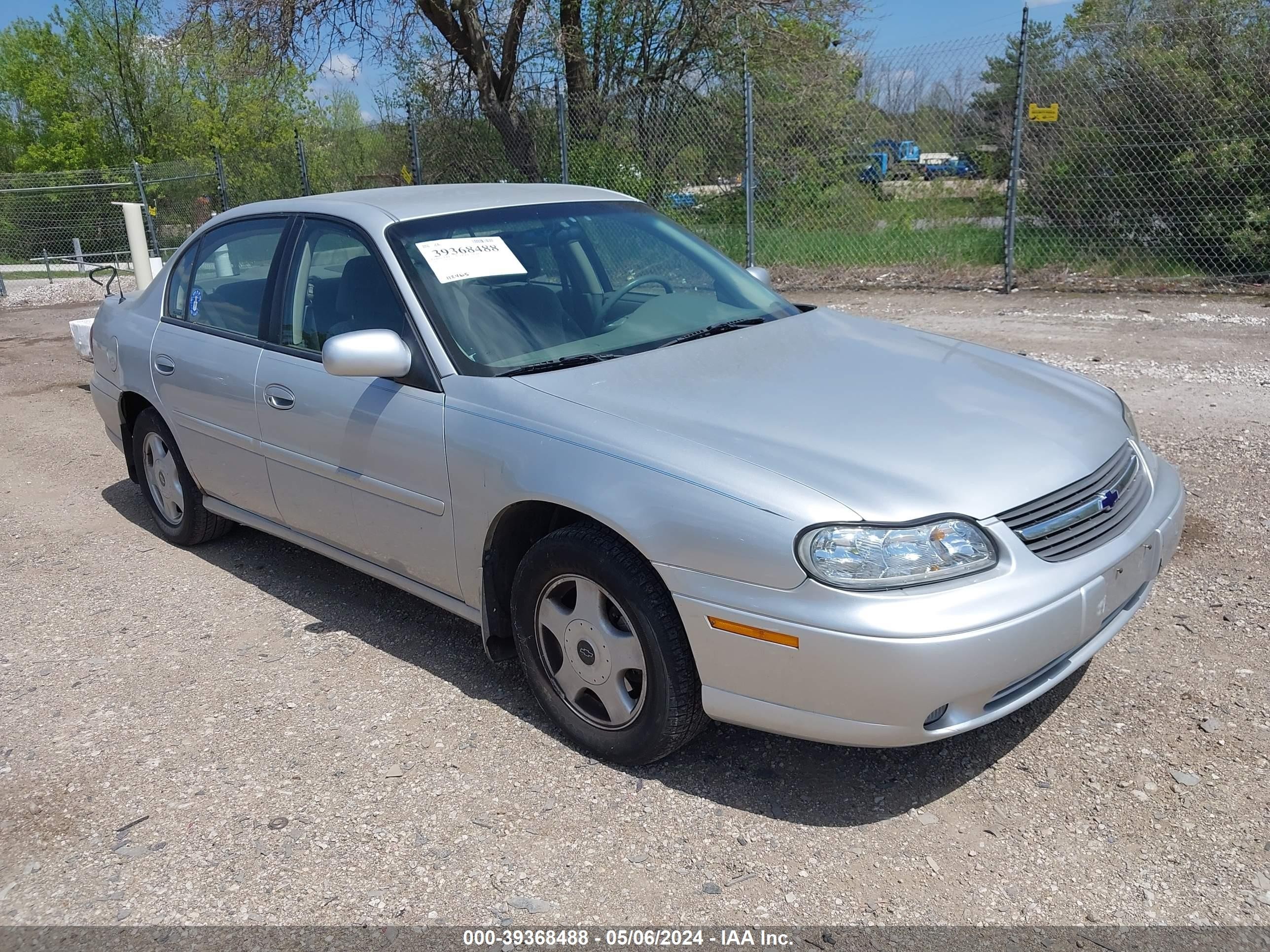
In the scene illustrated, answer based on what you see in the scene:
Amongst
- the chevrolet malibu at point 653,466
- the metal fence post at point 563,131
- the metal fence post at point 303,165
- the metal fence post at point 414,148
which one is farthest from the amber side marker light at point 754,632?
the metal fence post at point 303,165

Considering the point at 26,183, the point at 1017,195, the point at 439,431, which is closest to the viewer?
→ the point at 439,431

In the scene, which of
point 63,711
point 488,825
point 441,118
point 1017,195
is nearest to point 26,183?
point 441,118

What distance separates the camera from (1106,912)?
2.51m

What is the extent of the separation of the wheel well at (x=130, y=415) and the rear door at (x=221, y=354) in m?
0.38

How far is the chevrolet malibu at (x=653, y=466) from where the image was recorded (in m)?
2.64

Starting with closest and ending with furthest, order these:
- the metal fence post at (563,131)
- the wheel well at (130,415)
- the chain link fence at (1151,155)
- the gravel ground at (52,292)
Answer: the wheel well at (130,415), the chain link fence at (1151,155), the metal fence post at (563,131), the gravel ground at (52,292)

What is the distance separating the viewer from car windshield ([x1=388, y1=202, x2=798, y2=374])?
357 cm

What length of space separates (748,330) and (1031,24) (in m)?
7.64

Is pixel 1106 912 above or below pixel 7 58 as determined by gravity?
below

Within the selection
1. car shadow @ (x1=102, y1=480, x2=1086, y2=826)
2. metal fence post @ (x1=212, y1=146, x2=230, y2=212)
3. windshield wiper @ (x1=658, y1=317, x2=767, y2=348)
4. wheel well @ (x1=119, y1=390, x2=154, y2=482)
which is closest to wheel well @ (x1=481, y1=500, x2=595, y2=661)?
car shadow @ (x1=102, y1=480, x2=1086, y2=826)

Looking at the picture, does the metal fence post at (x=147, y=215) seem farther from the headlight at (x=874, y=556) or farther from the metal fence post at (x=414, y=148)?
the headlight at (x=874, y=556)

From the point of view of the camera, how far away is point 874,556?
2.61 m

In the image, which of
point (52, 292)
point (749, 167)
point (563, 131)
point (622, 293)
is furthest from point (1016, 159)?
point (52, 292)

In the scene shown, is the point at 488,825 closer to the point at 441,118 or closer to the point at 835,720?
the point at 835,720
